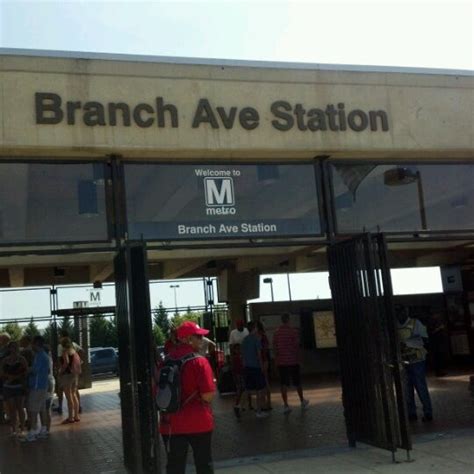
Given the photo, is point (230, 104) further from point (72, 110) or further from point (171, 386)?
point (171, 386)

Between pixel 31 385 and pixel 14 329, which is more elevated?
pixel 14 329

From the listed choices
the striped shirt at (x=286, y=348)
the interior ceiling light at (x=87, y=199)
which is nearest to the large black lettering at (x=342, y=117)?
the interior ceiling light at (x=87, y=199)

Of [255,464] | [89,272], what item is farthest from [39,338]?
[89,272]

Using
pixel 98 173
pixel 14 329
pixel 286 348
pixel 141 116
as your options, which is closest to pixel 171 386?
pixel 98 173

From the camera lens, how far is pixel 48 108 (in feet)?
22.9

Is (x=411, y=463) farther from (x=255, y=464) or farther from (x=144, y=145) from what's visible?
(x=144, y=145)

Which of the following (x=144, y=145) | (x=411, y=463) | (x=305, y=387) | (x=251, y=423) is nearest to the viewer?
(x=411, y=463)

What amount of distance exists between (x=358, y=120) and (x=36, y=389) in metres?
6.58

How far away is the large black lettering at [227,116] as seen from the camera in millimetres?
7559

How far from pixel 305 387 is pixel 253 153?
30.6 feet

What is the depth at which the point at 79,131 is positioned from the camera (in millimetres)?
7035

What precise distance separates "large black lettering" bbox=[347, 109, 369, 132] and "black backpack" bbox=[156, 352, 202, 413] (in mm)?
4059

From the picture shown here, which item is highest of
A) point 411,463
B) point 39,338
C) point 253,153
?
point 253,153

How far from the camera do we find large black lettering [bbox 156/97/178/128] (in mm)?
7324
